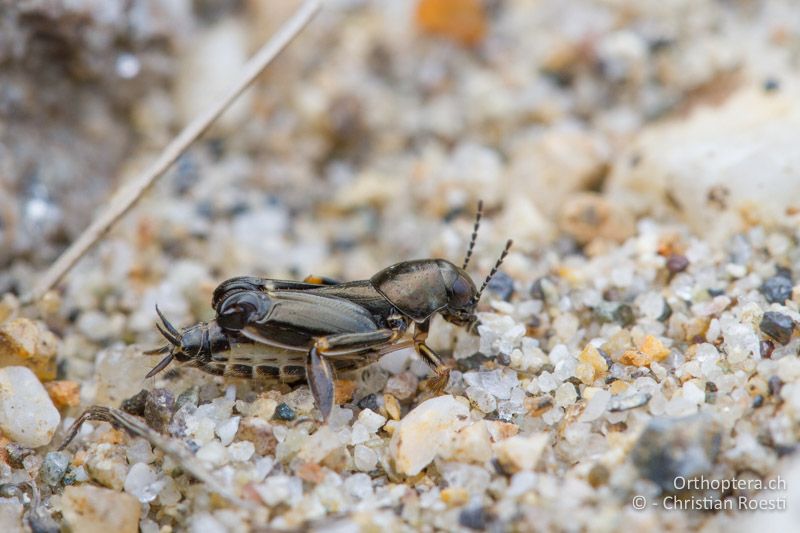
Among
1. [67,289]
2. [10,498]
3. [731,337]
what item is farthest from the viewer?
[67,289]

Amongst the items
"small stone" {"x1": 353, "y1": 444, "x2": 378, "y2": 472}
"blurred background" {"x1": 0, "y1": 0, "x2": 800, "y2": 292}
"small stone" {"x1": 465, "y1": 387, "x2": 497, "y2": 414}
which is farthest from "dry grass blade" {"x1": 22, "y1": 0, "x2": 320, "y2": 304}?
"small stone" {"x1": 465, "y1": 387, "x2": 497, "y2": 414}

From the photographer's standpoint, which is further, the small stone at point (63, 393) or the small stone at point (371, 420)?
the small stone at point (63, 393)

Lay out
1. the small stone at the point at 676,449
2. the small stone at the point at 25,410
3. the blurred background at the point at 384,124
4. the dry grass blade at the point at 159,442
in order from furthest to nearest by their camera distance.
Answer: the blurred background at the point at 384,124
the small stone at the point at 25,410
the dry grass blade at the point at 159,442
the small stone at the point at 676,449

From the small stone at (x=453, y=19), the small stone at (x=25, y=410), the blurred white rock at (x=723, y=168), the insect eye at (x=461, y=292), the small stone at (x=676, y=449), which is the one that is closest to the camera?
the small stone at (x=676, y=449)

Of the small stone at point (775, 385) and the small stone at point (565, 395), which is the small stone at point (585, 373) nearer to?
the small stone at point (565, 395)

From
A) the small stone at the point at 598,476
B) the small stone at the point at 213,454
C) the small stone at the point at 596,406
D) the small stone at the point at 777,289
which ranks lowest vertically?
the small stone at the point at 777,289

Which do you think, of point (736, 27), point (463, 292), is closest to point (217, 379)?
point (463, 292)

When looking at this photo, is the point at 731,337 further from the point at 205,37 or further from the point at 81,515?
the point at 205,37

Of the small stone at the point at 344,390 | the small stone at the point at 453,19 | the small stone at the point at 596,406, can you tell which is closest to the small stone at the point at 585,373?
the small stone at the point at 596,406
